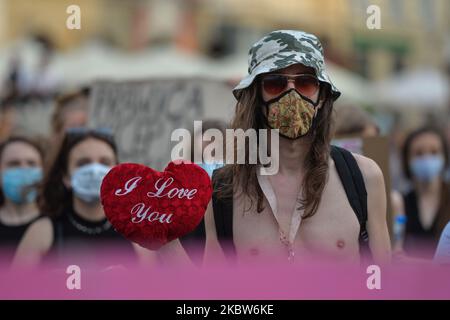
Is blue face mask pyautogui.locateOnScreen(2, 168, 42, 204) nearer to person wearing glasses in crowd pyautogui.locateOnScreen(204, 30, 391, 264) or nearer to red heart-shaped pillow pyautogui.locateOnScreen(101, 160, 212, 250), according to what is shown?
person wearing glasses in crowd pyautogui.locateOnScreen(204, 30, 391, 264)

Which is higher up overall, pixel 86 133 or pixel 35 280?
pixel 86 133

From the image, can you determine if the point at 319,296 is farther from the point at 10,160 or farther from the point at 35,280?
the point at 10,160

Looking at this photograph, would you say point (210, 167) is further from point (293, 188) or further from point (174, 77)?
point (174, 77)

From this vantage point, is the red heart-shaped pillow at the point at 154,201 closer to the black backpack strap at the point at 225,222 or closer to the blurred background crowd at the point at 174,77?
the black backpack strap at the point at 225,222

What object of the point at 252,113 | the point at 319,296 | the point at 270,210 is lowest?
the point at 319,296

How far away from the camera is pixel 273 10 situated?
25500mm

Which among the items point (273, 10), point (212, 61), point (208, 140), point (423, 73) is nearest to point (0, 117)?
point (208, 140)

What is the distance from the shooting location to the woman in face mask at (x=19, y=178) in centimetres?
505

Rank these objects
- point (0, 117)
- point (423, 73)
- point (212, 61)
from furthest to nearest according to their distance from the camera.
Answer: point (423, 73) < point (212, 61) < point (0, 117)

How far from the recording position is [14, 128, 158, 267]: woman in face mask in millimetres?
3908

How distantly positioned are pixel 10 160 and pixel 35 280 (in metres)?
2.57

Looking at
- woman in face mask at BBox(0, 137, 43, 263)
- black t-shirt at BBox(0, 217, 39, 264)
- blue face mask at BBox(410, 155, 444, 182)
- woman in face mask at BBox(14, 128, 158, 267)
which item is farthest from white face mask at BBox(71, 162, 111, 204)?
blue face mask at BBox(410, 155, 444, 182)

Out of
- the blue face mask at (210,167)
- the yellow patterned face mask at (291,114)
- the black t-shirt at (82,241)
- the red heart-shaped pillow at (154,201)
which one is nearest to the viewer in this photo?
the red heart-shaped pillow at (154,201)

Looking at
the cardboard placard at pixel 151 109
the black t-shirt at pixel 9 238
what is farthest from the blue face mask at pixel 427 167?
the black t-shirt at pixel 9 238
